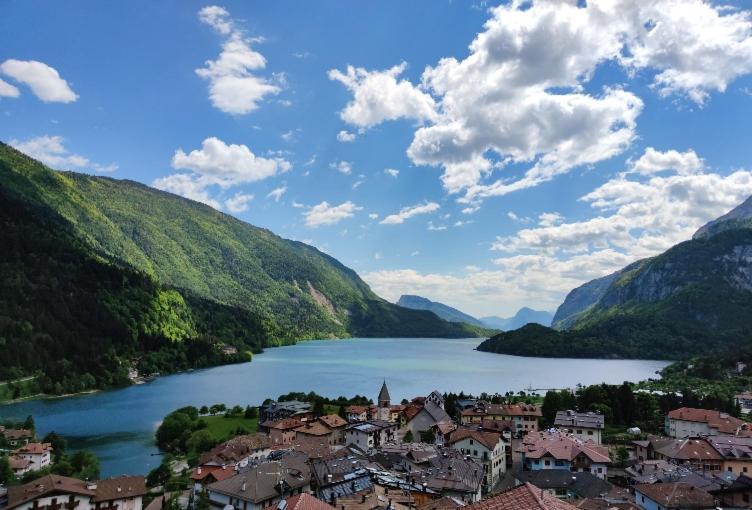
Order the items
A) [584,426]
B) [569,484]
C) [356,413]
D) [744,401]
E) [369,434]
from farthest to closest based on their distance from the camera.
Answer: [744,401] < [356,413] < [584,426] < [369,434] < [569,484]

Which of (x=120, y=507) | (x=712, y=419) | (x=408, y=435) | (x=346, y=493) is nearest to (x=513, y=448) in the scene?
(x=408, y=435)

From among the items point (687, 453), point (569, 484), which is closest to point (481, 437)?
point (569, 484)

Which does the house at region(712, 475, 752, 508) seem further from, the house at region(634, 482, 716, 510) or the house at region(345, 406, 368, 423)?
the house at region(345, 406, 368, 423)

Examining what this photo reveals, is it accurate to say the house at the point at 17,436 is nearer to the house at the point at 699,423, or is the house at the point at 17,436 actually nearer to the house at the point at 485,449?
the house at the point at 485,449

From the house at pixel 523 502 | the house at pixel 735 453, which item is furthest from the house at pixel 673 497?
the house at pixel 523 502

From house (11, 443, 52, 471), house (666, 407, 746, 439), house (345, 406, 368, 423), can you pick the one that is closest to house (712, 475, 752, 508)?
house (666, 407, 746, 439)

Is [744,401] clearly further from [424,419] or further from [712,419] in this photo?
[424,419]

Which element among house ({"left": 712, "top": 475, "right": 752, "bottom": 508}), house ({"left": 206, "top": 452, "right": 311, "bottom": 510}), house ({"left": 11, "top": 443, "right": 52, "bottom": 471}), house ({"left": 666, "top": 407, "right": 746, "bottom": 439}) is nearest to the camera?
house ({"left": 206, "top": 452, "right": 311, "bottom": 510})
